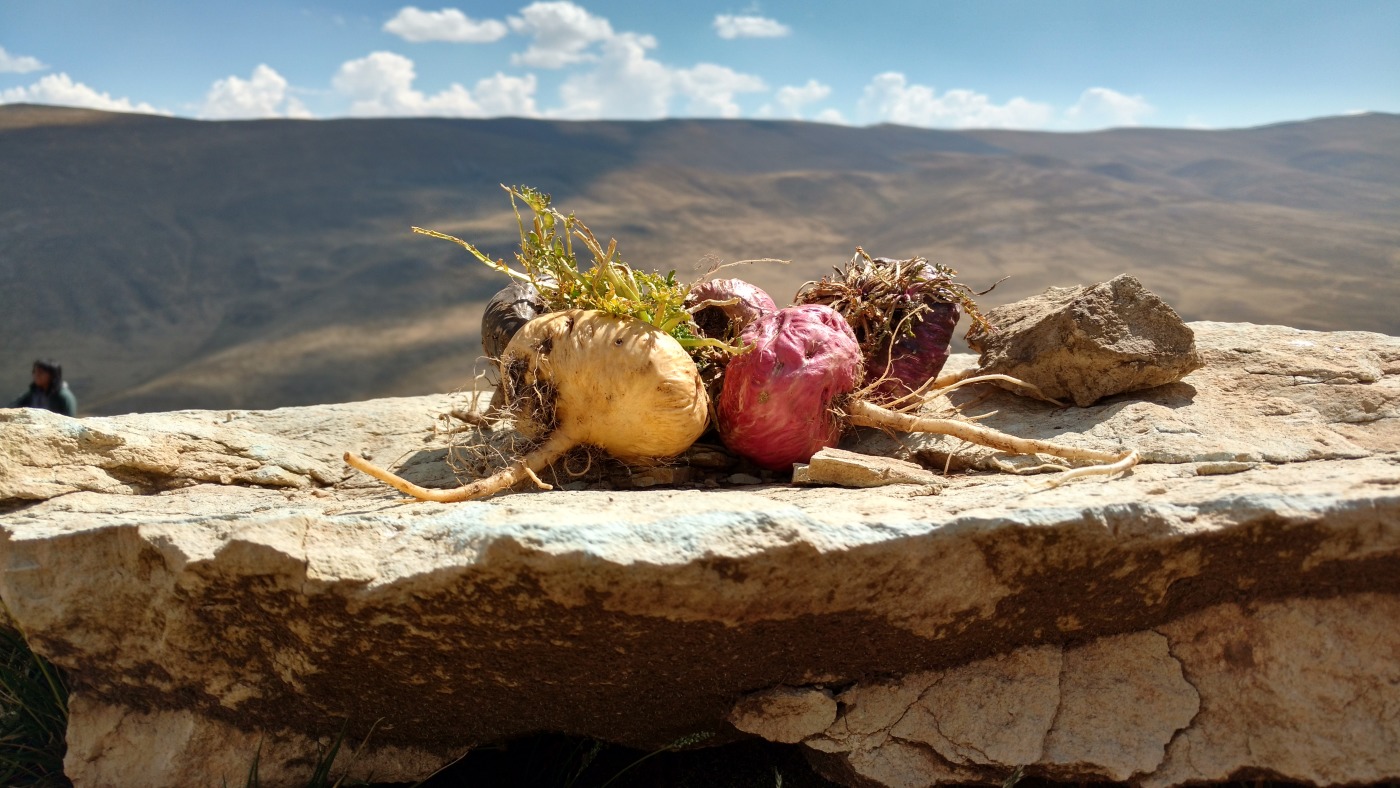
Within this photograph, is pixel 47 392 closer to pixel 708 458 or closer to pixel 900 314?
pixel 708 458

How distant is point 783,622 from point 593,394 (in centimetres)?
83

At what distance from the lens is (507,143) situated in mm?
26609

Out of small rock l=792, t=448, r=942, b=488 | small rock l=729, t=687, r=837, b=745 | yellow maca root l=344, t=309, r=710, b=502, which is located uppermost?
yellow maca root l=344, t=309, r=710, b=502

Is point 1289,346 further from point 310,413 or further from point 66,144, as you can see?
point 66,144

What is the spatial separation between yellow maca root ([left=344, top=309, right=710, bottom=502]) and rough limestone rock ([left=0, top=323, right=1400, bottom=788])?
16 cm

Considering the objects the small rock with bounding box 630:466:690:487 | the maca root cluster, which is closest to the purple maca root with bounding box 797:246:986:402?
the maca root cluster

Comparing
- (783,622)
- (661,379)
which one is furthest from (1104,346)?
(783,622)

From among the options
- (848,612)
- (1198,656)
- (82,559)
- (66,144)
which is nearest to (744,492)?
(848,612)

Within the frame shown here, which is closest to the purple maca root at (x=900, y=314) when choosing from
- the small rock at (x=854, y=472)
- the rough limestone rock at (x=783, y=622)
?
the small rock at (x=854, y=472)

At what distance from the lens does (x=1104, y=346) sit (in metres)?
3.02

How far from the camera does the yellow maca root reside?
2.57m

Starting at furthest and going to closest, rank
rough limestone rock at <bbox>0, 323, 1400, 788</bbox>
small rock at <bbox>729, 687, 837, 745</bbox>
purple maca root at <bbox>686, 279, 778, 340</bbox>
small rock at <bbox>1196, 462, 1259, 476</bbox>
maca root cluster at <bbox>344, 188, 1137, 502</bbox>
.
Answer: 1. purple maca root at <bbox>686, 279, 778, 340</bbox>
2. maca root cluster at <bbox>344, 188, 1137, 502</bbox>
3. small rock at <bbox>1196, 462, 1259, 476</bbox>
4. small rock at <bbox>729, 687, 837, 745</bbox>
5. rough limestone rock at <bbox>0, 323, 1400, 788</bbox>

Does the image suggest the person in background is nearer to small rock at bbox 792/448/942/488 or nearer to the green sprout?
the green sprout

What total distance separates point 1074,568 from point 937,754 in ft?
1.79
